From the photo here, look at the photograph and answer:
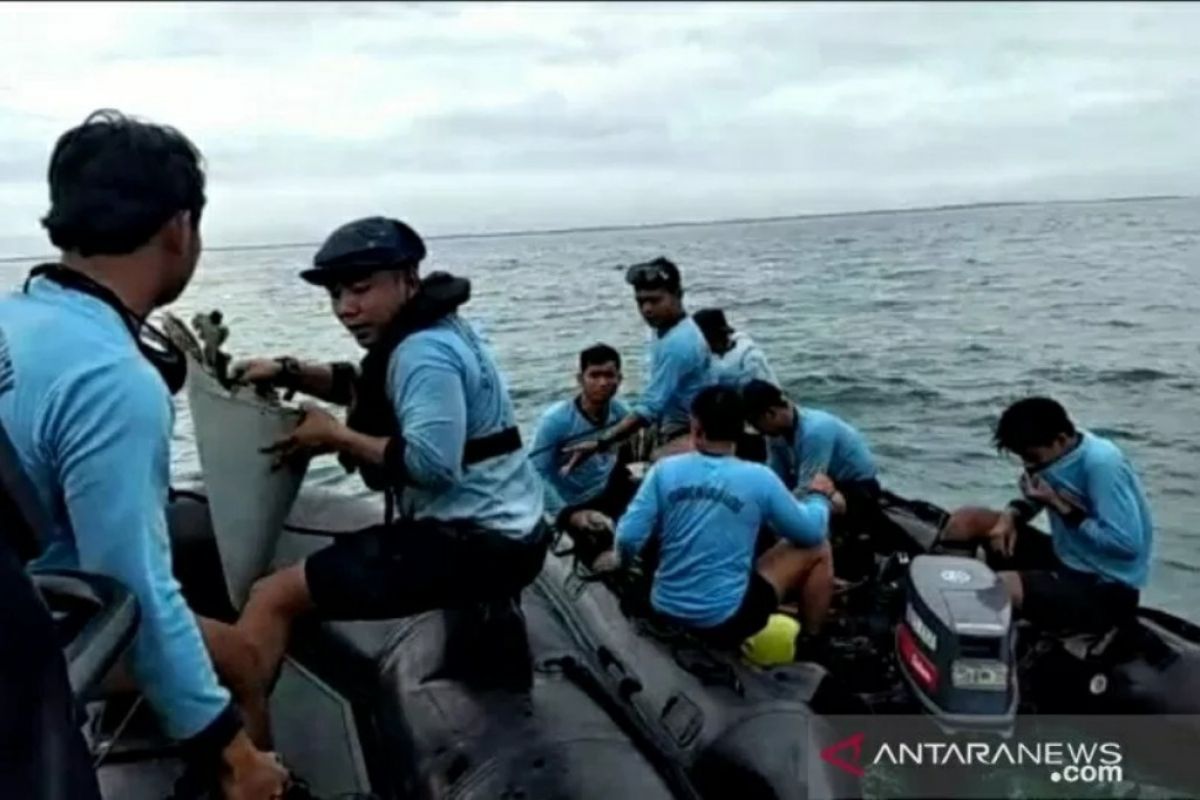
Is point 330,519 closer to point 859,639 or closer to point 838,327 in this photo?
point 859,639

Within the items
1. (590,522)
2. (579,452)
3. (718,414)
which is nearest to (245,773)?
(718,414)

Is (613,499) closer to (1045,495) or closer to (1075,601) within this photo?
(1045,495)

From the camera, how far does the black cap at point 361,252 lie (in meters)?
3.33

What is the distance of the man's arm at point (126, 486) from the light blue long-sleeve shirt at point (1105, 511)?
146 inches

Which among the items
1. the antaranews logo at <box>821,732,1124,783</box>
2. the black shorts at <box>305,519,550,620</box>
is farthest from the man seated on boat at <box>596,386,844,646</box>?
the antaranews logo at <box>821,732,1124,783</box>

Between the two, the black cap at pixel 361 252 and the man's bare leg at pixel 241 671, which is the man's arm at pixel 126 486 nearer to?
the man's bare leg at pixel 241 671

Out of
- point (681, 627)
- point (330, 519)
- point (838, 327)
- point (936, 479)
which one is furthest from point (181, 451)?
point (838, 327)

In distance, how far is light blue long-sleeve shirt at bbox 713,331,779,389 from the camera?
23.6ft

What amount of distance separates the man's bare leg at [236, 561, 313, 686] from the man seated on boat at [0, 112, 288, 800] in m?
1.15

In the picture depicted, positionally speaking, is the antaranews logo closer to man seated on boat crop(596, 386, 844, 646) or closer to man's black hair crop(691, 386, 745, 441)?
man seated on boat crop(596, 386, 844, 646)

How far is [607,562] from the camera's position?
5418 mm

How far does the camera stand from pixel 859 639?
5.30 metres

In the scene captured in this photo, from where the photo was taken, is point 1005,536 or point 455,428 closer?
point 455,428

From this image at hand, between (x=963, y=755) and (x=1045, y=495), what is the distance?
9.41ft
